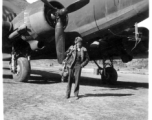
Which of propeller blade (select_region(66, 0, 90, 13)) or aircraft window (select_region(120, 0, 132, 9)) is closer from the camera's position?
aircraft window (select_region(120, 0, 132, 9))

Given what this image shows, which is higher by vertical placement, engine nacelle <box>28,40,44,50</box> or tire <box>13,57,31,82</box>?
engine nacelle <box>28,40,44,50</box>

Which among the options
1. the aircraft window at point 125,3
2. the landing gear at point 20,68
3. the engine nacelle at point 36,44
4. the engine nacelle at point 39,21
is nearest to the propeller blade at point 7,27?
the engine nacelle at point 39,21

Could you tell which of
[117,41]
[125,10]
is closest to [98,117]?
[125,10]

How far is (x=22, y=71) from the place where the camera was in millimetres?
9773

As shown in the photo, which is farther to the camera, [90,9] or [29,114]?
[90,9]

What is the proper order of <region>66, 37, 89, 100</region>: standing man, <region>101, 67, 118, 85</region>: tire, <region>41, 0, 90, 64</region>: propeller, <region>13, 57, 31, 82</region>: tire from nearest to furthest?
<region>66, 37, 89, 100</region>: standing man < <region>41, 0, 90, 64</region>: propeller < <region>13, 57, 31, 82</region>: tire < <region>101, 67, 118, 85</region>: tire

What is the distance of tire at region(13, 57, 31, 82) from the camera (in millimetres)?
9742

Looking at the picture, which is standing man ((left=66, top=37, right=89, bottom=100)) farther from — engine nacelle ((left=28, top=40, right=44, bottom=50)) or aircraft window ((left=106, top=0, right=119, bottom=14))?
engine nacelle ((left=28, top=40, right=44, bottom=50))

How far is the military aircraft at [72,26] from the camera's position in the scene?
8109 mm

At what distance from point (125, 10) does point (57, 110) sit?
504 cm

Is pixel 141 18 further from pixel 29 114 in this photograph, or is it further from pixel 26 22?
pixel 29 114

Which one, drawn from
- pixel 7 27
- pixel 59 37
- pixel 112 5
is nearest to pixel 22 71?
pixel 7 27

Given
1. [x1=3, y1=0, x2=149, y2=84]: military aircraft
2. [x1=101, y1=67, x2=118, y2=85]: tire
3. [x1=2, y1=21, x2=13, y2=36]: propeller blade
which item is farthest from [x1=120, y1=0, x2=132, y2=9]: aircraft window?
[x1=2, y1=21, x2=13, y2=36]: propeller blade

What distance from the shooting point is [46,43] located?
9828mm
